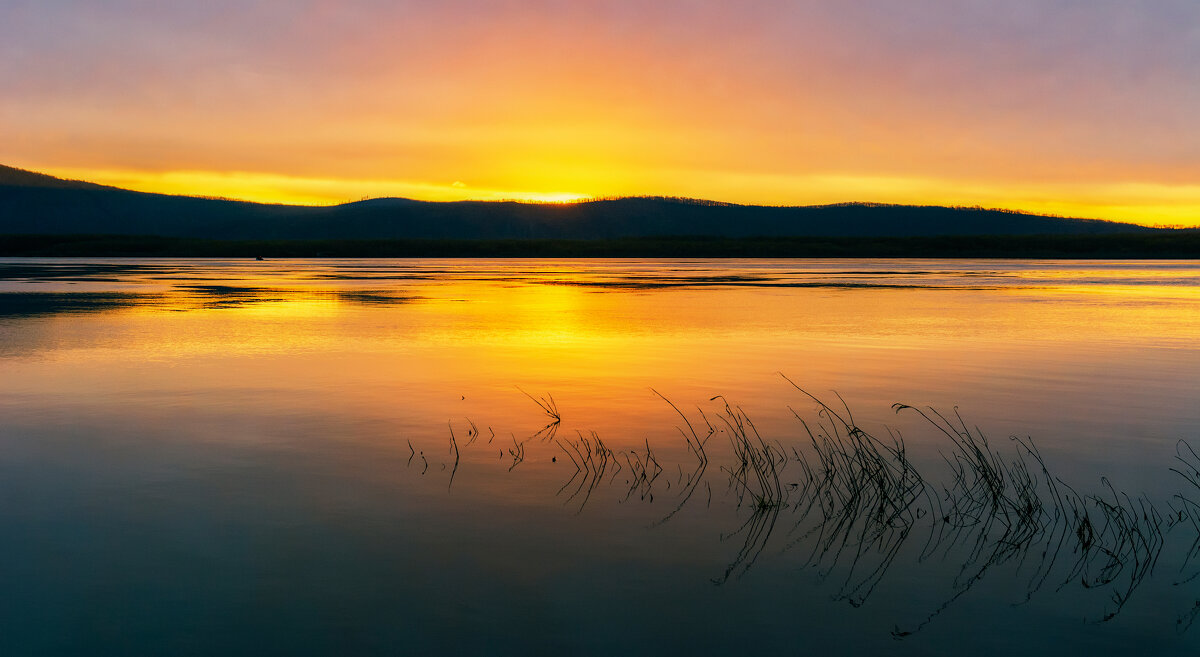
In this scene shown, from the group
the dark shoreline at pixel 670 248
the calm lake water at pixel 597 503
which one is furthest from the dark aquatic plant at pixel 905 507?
the dark shoreline at pixel 670 248

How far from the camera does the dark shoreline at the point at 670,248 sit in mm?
134250

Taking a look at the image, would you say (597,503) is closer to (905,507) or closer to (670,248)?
(905,507)

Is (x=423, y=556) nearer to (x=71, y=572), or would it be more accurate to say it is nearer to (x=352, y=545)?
(x=352, y=545)

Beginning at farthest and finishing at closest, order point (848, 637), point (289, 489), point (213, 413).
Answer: point (213, 413), point (289, 489), point (848, 637)

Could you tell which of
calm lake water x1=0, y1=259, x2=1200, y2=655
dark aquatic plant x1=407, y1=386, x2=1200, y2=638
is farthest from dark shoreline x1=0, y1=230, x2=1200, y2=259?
dark aquatic plant x1=407, y1=386, x2=1200, y2=638

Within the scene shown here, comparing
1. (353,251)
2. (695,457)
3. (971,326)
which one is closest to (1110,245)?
(353,251)

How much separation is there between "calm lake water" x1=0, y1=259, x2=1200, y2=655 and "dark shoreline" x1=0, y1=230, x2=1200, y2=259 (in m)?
126

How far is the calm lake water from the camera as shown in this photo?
611 centimetres

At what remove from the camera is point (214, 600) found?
636 cm

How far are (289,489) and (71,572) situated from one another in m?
2.25

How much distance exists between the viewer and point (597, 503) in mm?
8609

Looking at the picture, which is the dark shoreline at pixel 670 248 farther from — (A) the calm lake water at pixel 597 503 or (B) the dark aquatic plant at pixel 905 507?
(B) the dark aquatic plant at pixel 905 507

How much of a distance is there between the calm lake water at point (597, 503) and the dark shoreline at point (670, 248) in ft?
413

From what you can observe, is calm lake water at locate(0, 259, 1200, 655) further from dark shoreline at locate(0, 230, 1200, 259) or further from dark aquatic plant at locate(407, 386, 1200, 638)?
dark shoreline at locate(0, 230, 1200, 259)
